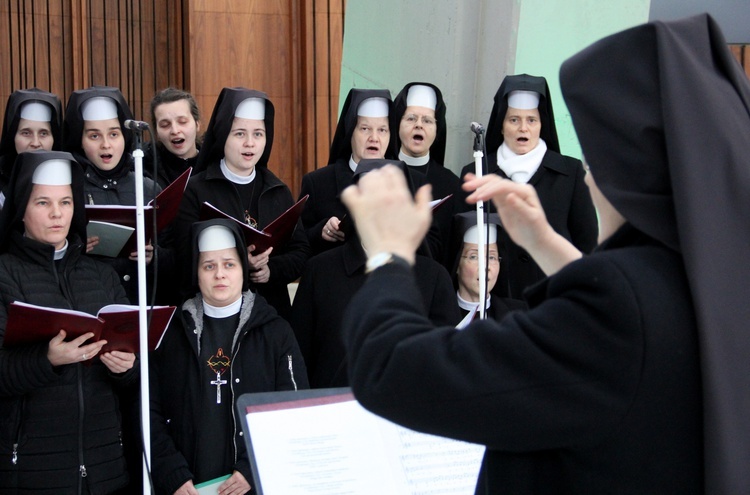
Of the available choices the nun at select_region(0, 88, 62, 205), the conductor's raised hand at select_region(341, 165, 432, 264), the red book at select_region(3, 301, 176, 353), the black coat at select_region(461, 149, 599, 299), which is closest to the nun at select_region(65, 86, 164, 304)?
the nun at select_region(0, 88, 62, 205)

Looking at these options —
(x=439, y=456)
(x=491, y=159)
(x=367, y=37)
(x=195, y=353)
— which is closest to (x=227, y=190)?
(x=195, y=353)

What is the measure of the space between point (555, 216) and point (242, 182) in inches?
61.2

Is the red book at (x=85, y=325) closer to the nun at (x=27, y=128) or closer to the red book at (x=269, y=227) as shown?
the red book at (x=269, y=227)

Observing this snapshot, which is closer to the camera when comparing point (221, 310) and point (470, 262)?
point (221, 310)

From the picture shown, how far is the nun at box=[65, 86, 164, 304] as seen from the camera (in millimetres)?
4387

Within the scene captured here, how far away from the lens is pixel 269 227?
3.97m

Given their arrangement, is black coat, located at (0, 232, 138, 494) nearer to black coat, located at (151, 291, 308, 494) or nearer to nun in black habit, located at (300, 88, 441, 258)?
black coat, located at (151, 291, 308, 494)

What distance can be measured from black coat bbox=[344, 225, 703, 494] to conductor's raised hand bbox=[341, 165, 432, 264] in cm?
12

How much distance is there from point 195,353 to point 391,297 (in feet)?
7.85

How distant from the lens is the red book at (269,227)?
3.86 meters

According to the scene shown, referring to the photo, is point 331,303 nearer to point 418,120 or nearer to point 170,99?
point 418,120

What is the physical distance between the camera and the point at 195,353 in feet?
12.0

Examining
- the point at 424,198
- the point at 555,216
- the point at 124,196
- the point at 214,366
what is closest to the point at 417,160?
the point at 555,216

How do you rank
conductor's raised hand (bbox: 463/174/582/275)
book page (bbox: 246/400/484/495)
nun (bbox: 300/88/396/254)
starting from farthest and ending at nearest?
nun (bbox: 300/88/396/254) < book page (bbox: 246/400/484/495) < conductor's raised hand (bbox: 463/174/582/275)
